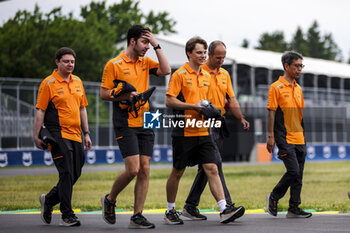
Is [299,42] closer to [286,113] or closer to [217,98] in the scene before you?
[286,113]

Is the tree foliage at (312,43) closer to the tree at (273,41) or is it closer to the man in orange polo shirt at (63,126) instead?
the tree at (273,41)

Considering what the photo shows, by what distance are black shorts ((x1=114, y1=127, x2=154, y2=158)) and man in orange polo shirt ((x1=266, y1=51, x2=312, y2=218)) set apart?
1.70 m

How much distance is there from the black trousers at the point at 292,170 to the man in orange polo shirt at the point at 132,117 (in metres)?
1.81

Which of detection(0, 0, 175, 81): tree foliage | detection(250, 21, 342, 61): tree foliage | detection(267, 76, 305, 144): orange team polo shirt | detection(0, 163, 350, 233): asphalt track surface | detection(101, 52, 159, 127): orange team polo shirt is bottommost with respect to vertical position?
detection(0, 163, 350, 233): asphalt track surface

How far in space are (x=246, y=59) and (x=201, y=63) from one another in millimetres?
29150

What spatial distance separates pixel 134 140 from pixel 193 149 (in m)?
0.77

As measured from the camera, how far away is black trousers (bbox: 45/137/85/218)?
7438mm

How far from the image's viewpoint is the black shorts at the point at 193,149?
24.8 feet

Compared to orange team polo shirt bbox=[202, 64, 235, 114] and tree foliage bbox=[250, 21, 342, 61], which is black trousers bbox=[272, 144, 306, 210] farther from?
tree foliage bbox=[250, 21, 342, 61]

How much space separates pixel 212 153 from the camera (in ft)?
24.9

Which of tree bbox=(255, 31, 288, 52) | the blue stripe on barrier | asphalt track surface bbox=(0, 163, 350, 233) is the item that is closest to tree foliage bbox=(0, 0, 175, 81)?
the blue stripe on barrier

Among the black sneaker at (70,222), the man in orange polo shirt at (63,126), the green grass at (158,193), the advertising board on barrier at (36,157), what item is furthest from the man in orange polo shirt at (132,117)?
the advertising board on barrier at (36,157)

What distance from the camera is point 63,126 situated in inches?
297

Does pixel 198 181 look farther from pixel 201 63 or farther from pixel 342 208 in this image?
pixel 342 208
